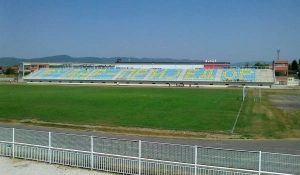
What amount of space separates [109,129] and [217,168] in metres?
12.8

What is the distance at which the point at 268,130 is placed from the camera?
23359 millimetres

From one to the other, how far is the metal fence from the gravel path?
0.97 ft

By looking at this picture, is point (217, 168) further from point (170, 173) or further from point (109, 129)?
point (109, 129)

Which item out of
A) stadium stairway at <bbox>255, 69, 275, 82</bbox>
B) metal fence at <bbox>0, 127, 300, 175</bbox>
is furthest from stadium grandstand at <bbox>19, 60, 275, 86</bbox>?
metal fence at <bbox>0, 127, 300, 175</bbox>

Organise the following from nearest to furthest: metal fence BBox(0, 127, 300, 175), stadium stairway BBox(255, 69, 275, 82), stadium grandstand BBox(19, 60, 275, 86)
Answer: metal fence BBox(0, 127, 300, 175)
stadium stairway BBox(255, 69, 275, 82)
stadium grandstand BBox(19, 60, 275, 86)

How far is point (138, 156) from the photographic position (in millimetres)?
12242

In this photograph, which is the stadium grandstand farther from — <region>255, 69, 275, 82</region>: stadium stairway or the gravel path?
the gravel path

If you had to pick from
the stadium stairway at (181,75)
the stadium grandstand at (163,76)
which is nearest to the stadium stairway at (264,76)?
the stadium grandstand at (163,76)

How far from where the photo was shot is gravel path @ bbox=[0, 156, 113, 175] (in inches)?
485

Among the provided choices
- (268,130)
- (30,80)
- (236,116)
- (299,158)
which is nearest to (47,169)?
(299,158)

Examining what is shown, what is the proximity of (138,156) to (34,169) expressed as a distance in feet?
13.4

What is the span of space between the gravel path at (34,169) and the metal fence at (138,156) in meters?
0.29

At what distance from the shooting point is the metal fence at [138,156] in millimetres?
11039

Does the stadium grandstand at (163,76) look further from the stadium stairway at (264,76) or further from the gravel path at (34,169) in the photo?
the gravel path at (34,169)
